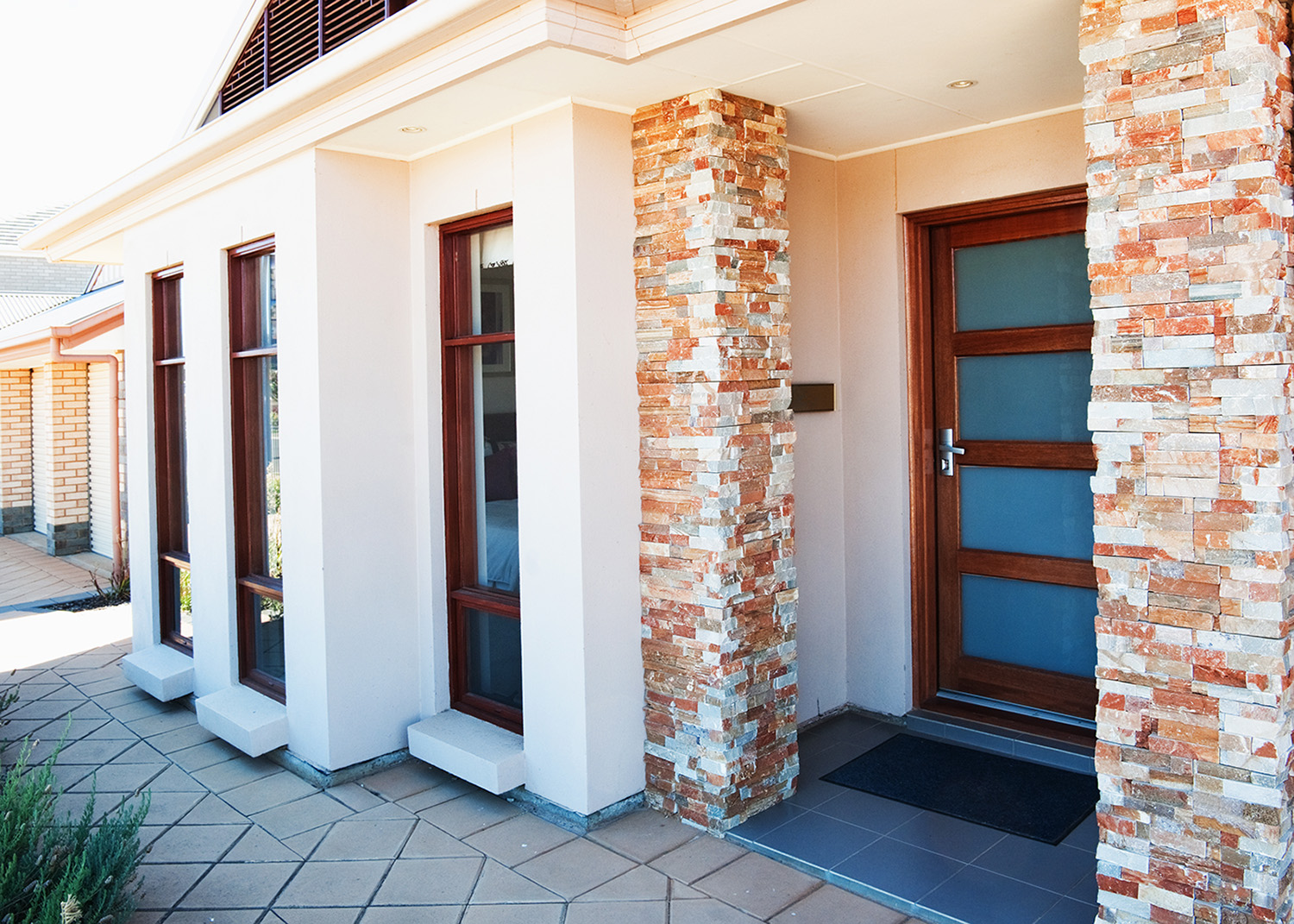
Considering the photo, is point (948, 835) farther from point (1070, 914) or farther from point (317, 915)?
point (317, 915)

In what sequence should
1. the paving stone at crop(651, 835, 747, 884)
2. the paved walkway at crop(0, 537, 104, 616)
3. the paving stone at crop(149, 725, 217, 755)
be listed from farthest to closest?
the paved walkway at crop(0, 537, 104, 616), the paving stone at crop(149, 725, 217, 755), the paving stone at crop(651, 835, 747, 884)

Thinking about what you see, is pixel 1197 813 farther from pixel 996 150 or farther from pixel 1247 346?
pixel 996 150

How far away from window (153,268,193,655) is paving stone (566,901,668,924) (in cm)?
390

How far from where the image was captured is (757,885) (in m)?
3.49

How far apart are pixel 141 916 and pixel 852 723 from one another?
3201mm

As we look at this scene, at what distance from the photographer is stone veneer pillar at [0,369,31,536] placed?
1302 centimetres

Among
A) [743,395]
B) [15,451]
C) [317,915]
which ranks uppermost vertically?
[743,395]

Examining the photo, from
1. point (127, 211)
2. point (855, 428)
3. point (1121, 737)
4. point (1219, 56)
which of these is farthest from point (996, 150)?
point (127, 211)

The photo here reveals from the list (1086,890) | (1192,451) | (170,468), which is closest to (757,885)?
(1086,890)

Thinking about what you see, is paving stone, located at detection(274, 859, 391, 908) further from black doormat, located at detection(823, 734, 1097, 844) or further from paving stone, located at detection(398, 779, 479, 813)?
black doormat, located at detection(823, 734, 1097, 844)

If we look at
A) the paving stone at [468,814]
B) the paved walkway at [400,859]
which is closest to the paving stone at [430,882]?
the paved walkway at [400,859]

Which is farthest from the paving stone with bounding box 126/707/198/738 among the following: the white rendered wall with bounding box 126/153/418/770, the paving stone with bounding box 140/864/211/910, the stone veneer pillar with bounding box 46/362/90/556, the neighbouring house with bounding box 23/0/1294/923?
the stone veneer pillar with bounding box 46/362/90/556

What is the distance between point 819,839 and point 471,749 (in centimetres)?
152

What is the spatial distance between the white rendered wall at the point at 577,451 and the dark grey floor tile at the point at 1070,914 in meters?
1.64
